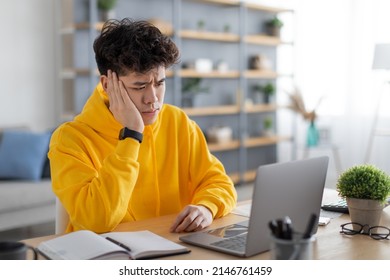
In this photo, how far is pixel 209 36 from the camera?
5312 millimetres

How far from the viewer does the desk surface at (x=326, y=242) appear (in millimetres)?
1283

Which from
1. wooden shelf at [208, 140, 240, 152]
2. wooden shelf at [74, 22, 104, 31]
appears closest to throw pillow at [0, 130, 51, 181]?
wooden shelf at [74, 22, 104, 31]

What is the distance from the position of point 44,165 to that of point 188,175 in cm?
237

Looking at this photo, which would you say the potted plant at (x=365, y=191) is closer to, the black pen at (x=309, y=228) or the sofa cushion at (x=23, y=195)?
the black pen at (x=309, y=228)

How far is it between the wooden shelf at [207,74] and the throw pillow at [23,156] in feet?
5.28

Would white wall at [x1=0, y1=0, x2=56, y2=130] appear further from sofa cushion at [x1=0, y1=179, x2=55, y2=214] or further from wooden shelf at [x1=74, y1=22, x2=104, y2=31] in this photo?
sofa cushion at [x1=0, y1=179, x2=55, y2=214]

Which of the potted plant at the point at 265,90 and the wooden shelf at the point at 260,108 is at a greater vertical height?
the potted plant at the point at 265,90

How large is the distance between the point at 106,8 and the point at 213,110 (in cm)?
153

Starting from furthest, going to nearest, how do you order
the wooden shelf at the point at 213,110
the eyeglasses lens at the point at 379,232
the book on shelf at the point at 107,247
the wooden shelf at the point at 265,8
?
the wooden shelf at the point at 265,8 → the wooden shelf at the point at 213,110 → the eyeglasses lens at the point at 379,232 → the book on shelf at the point at 107,247

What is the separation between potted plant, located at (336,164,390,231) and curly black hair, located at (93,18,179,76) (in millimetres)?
654

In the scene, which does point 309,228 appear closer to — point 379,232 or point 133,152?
point 379,232

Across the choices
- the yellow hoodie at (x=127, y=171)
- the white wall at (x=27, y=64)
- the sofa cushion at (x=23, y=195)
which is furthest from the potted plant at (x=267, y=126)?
the yellow hoodie at (x=127, y=171)

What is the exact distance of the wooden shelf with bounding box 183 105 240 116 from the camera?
5.24m

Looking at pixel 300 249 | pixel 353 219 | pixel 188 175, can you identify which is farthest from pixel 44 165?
pixel 300 249
